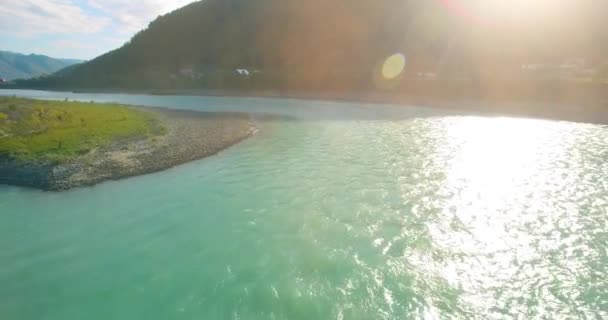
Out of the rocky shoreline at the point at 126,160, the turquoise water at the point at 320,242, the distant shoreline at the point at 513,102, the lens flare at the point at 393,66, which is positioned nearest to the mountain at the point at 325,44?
the lens flare at the point at 393,66

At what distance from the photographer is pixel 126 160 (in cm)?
2347

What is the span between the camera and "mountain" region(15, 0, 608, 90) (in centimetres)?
7725

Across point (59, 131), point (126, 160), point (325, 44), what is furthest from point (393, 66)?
point (126, 160)

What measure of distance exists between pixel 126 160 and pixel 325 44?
309 feet

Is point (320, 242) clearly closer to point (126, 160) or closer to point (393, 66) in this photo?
point (126, 160)

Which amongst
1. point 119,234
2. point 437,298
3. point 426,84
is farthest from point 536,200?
point 426,84

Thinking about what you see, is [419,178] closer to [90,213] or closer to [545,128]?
[90,213]

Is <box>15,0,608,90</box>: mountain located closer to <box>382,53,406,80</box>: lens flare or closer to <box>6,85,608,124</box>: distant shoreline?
<box>382,53,406,80</box>: lens flare

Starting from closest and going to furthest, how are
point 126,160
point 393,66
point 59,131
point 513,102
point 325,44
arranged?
point 126,160
point 59,131
point 513,102
point 393,66
point 325,44

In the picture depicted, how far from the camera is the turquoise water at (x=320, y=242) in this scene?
32.7ft

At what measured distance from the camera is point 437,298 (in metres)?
9.95

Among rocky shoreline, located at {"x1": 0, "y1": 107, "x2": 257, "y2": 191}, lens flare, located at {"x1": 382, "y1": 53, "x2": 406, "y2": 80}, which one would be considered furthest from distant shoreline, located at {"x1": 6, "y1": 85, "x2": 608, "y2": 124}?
rocky shoreline, located at {"x1": 0, "y1": 107, "x2": 257, "y2": 191}

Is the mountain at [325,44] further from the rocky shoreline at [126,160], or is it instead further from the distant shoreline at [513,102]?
the rocky shoreline at [126,160]

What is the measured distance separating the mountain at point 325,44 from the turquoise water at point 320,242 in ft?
147
